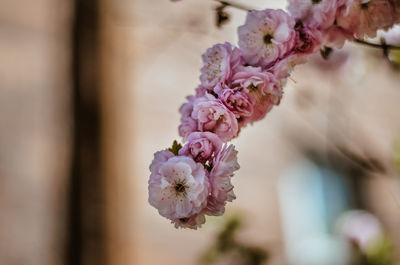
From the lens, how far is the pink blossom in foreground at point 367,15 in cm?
54

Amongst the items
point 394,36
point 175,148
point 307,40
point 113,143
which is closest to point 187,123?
point 175,148

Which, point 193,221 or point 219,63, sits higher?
point 219,63

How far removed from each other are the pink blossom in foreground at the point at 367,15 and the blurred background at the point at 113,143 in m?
1.17

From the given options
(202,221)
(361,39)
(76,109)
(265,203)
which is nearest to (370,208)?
(265,203)

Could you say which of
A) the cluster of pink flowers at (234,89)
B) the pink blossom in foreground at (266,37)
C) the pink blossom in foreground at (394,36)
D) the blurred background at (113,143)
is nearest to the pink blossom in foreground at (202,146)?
the cluster of pink flowers at (234,89)

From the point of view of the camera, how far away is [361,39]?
59 centimetres

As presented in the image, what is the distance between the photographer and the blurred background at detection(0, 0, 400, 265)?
1.90 m

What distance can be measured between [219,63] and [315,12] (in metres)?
0.12

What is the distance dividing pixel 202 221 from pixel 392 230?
1.28m

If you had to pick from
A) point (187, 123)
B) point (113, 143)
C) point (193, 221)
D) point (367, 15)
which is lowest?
point (193, 221)

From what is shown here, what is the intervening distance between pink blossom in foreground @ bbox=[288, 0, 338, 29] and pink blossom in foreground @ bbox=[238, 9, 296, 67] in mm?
24

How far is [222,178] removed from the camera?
1.48 ft

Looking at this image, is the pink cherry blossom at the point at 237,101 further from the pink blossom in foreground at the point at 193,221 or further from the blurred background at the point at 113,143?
the blurred background at the point at 113,143

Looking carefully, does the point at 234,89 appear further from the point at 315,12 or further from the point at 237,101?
the point at 315,12
